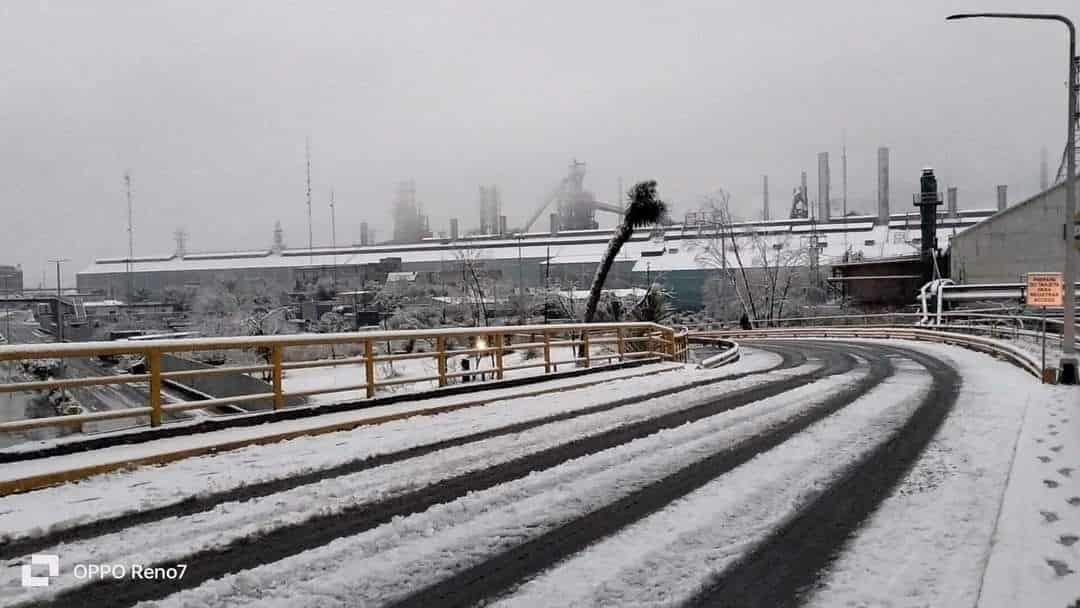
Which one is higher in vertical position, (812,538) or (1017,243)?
(1017,243)

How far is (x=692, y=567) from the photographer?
4.66 meters

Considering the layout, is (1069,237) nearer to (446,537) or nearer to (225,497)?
(446,537)

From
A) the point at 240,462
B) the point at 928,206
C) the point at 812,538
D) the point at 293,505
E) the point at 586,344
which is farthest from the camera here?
the point at 928,206

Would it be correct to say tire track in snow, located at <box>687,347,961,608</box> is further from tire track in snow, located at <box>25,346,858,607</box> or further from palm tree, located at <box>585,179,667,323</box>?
palm tree, located at <box>585,179,667,323</box>

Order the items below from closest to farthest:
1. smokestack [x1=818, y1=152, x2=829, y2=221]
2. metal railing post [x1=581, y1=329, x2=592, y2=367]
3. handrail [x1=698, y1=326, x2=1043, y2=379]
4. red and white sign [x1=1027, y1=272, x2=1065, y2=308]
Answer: red and white sign [x1=1027, y1=272, x2=1065, y2=308] → metal railing post [x1=581, y1=329, x2=592, y2=367] → handrail [x1=698, y1=326, x2=1043, y2=379] → smokestack [x1=818, y1=152, x2=829, y2=221]

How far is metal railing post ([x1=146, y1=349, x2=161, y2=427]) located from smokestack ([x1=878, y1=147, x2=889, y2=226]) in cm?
10214

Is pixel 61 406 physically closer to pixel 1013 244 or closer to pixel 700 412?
pixel 700 412

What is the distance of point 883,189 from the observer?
328 ft

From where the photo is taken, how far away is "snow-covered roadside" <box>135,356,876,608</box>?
4289mm

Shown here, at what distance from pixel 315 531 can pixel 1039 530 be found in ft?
17.7

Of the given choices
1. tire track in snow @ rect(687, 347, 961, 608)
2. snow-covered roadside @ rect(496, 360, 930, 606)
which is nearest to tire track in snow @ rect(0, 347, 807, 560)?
snow-covered roadside @ rect(496, 360, 930, 606)

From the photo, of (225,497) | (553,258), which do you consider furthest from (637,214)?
(553,258)

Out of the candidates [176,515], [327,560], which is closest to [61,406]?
[176,515]

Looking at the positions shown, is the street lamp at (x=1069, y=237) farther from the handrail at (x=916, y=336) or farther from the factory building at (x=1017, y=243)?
the factory building at (x=1017, y=243)
